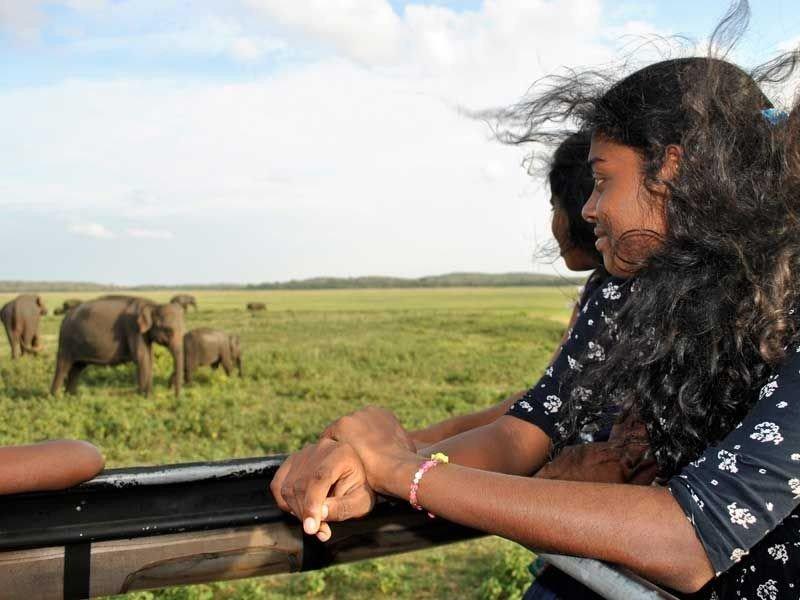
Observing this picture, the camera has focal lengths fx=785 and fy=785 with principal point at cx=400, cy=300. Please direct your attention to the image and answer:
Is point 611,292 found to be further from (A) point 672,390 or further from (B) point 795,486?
(B) point 795,486

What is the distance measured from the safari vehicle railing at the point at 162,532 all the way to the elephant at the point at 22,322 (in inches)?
749

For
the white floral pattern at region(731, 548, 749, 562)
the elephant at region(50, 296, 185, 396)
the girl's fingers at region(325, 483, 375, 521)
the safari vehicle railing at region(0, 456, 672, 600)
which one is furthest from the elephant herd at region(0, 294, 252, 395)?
the white floral pattern at region(731, 548, 749, 562)

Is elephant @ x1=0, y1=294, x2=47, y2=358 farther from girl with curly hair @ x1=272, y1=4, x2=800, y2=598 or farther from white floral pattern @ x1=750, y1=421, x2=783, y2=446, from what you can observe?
white floral pattern @ x1=750, y1=421, x2=783, y2=446

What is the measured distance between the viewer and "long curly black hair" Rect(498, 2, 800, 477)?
143 cm

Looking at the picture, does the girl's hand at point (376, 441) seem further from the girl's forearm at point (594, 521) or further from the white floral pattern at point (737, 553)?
the white floral pattern at point (737, 553)

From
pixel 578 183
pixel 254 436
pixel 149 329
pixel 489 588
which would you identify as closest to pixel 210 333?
pixel 149 329

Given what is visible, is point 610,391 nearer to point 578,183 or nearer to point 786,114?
point 786,114

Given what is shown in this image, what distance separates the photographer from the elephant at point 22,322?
1905cm

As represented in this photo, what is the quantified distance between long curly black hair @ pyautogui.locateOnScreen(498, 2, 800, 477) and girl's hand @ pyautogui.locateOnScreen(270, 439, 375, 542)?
0.55m

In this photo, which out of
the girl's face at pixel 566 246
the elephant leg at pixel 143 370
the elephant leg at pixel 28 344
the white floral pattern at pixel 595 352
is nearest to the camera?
the white floral pattern at pixel 595 352

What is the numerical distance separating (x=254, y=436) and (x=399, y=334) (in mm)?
18400

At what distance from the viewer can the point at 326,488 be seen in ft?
5.20

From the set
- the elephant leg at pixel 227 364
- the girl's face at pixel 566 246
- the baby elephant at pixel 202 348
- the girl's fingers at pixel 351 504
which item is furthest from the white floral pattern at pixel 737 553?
the elephant leg at pixel 227 364

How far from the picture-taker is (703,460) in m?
1.27
